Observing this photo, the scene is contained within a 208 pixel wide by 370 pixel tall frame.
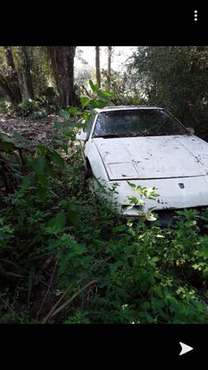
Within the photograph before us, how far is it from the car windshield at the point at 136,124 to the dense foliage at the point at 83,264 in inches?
70.6

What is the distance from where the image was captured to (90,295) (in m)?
2.33

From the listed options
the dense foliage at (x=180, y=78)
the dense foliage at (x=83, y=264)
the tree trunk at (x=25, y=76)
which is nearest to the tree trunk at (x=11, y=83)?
the tree trunk at (x=25, y=76)

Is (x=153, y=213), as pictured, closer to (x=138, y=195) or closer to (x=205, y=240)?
(x=138, y=195)

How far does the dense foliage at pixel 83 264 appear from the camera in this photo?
6.98ft

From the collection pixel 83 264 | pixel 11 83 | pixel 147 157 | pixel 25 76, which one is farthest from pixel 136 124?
pixel 11 83

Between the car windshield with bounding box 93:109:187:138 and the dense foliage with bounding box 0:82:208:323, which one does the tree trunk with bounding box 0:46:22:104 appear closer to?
the car windshield with bounding box 93:109:187:138

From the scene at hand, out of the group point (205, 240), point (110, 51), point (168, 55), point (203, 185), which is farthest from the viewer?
point (110, 51)

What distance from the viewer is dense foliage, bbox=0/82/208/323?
2.13 meters

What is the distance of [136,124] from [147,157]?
1.06m

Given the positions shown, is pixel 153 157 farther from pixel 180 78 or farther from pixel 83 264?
pixel 180 78

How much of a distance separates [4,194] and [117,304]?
1.56 meters

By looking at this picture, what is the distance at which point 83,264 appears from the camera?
2.28 meters

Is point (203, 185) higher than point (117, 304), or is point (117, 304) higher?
point (203, 185)

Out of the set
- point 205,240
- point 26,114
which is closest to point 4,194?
point 205,240
